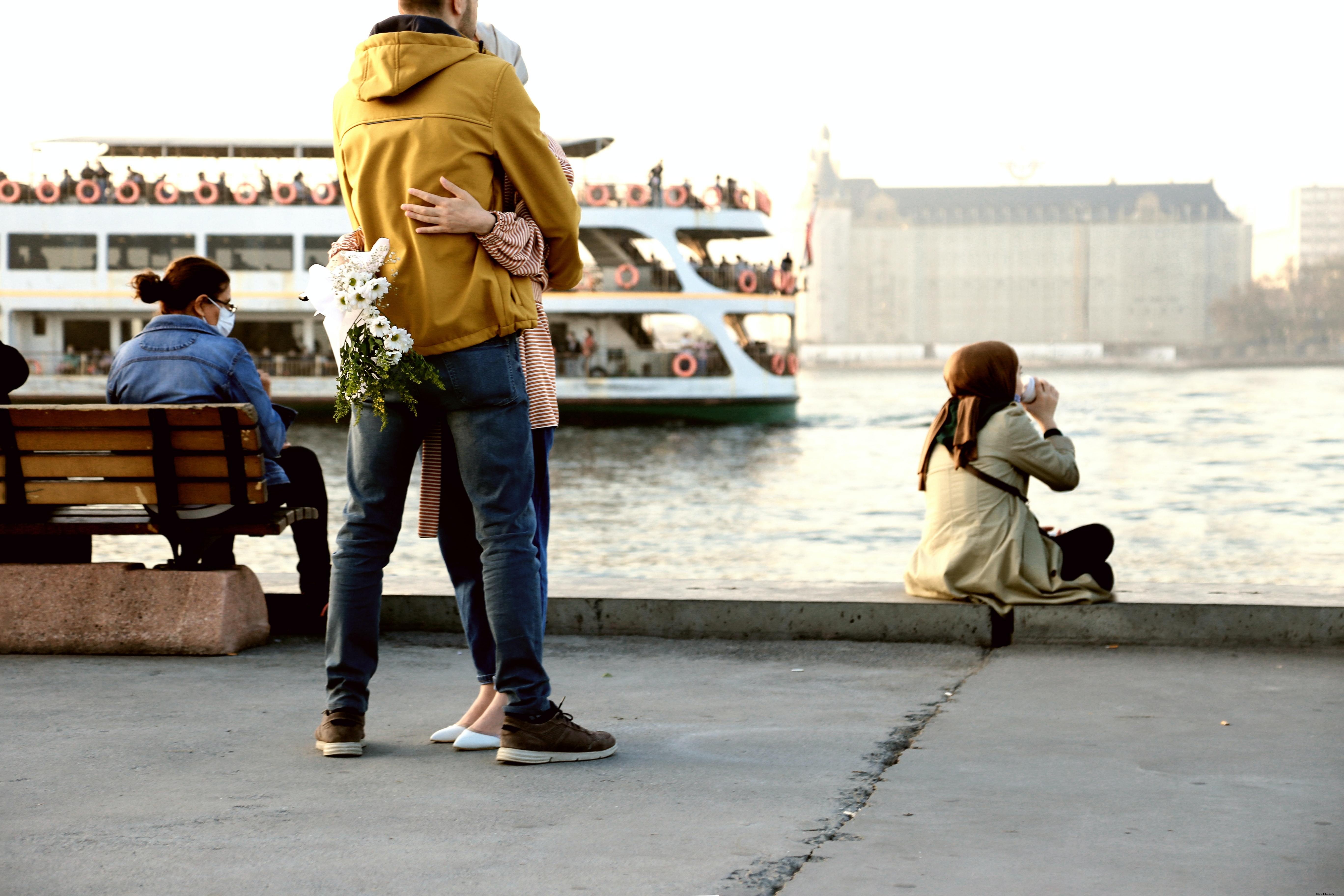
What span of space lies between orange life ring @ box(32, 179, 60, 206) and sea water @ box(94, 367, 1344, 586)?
265 inches

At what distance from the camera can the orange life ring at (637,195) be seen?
32875 mm

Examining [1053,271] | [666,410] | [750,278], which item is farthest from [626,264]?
[1053,271]

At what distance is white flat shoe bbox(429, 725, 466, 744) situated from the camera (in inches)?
116

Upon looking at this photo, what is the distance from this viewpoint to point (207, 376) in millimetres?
4074

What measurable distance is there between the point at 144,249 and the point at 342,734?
32.6 meters

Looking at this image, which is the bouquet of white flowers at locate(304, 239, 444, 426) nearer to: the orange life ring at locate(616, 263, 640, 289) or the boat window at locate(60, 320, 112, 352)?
the orange life ring at locate(616, 263, 640, 289)

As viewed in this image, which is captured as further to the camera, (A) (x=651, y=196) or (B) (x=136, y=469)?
(A) (x=651, y=196)

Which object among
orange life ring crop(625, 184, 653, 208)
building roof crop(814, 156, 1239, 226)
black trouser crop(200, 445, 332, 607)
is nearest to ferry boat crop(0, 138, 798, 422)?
orange life ring crop(625, 184, 653, 208)

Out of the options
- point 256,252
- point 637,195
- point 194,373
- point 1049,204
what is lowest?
point 194,373

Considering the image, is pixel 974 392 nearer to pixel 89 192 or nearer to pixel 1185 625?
pixel 1185 625

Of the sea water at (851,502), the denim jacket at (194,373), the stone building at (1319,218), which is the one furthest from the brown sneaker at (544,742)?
the stone building at (1319,218)

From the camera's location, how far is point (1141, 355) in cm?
12375

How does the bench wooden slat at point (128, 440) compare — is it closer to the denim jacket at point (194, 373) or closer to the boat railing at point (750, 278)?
the denim jacket at point (194, 373)

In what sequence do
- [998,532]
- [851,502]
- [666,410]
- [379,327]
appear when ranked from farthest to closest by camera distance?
1. [666,410]
2. [851,502]
3. [998,532]
4. [379,327]
